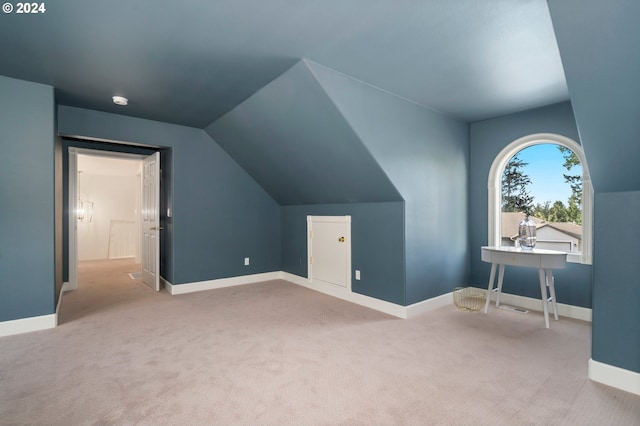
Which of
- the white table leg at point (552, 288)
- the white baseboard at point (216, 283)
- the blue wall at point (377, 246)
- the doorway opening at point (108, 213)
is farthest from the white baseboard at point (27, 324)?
the white table leg at point (552, 288)

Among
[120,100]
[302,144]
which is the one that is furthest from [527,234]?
[120,100]

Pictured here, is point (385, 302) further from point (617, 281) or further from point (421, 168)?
point (617, 281)

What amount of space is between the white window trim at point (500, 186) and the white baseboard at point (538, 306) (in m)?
0.53

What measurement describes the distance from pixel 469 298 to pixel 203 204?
4.03m

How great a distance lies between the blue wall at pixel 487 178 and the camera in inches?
140

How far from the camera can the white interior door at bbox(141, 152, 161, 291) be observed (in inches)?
181

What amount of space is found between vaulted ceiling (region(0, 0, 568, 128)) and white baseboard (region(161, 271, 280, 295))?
2570 millimetres

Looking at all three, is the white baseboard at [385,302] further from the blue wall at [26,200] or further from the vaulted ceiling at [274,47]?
the blue wall at [26,200]

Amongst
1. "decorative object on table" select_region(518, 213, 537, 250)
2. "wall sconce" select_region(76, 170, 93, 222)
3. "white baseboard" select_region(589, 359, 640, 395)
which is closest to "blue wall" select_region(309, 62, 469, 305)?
"decorative object on table" select_region(518, 213, 537, 250)

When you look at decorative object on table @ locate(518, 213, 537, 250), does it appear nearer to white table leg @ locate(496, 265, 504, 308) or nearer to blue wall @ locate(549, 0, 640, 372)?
white table leg @ locate(496, 265, 504, 308)

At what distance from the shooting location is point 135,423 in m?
1.73

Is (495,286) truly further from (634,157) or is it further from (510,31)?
(510,31)

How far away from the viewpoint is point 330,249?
4551 mm

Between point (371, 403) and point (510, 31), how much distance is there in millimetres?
2656
